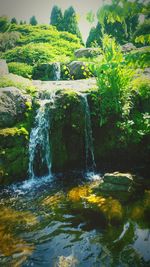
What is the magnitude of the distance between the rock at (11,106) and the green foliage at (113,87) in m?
2.56

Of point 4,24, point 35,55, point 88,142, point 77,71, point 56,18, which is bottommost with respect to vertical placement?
point 88,142

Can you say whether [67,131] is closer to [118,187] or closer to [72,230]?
[118,187]

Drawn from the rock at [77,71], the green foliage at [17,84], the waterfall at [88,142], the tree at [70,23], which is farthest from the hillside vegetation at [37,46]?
the waterfall at [88,142]

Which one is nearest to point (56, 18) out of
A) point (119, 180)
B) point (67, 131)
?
point (67, 131)

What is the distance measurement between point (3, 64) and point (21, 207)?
354 inches

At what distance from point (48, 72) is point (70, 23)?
21304 millimetres

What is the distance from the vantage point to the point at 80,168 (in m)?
8.48

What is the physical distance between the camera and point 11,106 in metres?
8.13

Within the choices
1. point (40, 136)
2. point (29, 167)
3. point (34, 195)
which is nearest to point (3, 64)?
point (40, 136)

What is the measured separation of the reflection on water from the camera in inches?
158

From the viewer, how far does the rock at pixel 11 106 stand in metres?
7.91

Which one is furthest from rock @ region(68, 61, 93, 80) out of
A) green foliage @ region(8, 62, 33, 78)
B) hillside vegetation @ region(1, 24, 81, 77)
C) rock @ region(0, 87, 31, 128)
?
rock @ region(0, 87, 31, 128)

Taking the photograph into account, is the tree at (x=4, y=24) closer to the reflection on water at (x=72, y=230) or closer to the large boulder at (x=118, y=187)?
the reflection on water at (x=72, y=230)

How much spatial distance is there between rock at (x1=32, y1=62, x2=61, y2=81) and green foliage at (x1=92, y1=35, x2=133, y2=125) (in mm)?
6544
